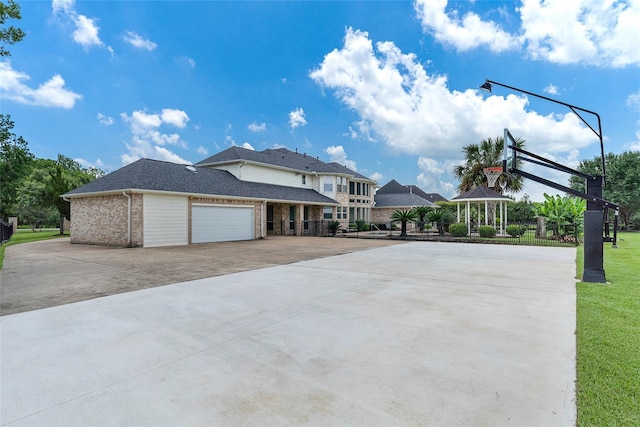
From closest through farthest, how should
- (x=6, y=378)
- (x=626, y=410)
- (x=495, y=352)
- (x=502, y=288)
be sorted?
(x=626, y=410) → (x=6, y=378) → (x=495, y=352) → (x=502, y=288)

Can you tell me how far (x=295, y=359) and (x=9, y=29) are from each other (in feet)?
71.6

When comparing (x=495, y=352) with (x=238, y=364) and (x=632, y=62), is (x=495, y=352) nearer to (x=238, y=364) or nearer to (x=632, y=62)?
(x=238, y=364)

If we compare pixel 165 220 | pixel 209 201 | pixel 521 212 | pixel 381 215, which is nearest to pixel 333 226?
Answer: pixel 209 201

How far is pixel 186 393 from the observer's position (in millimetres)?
2748

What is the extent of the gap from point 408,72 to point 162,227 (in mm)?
18148

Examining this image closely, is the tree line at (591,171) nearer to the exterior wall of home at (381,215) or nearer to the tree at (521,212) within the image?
the tree at (521,212)

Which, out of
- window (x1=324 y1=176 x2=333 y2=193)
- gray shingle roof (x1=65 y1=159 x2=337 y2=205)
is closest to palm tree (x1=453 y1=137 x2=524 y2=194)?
window (x1=324 y1=176 x2=333 y2=193)

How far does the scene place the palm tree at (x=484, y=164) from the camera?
Result: 2973 centimetres

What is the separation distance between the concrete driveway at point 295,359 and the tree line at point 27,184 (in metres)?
20.6

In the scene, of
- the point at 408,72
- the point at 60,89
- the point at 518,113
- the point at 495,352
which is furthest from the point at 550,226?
the point at 60,89

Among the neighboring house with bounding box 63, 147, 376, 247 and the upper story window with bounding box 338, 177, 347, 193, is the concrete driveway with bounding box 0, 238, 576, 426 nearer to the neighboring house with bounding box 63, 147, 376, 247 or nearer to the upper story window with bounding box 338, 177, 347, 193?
the neighboring house with bounding box 63, 147, 376, 247

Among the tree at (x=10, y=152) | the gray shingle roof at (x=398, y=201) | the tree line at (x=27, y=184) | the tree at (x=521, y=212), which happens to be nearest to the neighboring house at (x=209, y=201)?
the tree at (x=10, y=152)

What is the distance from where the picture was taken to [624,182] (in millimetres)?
34281

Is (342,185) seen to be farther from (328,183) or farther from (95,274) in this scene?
(95,274)
